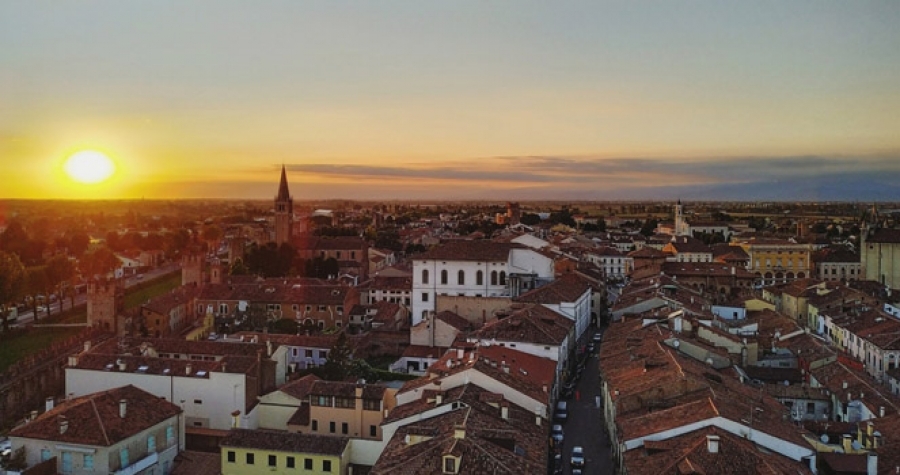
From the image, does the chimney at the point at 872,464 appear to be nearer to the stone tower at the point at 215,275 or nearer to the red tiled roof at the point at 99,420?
the red tiled roof at the point at 99,420

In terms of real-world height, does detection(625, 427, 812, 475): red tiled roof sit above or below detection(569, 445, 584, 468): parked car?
above

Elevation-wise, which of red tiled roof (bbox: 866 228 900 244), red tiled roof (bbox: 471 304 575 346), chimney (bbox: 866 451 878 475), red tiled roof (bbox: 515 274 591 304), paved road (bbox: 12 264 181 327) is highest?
red tiled roof (bbox: 866 228 900 244)

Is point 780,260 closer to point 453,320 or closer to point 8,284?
point 453,320

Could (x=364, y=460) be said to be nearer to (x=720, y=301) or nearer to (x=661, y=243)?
(x=720, y=301)

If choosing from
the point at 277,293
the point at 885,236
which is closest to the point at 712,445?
the point at 277,293

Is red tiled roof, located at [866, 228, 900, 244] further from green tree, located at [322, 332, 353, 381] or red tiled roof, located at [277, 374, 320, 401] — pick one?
red tiled roof, located at [277, 374, 320, 401]

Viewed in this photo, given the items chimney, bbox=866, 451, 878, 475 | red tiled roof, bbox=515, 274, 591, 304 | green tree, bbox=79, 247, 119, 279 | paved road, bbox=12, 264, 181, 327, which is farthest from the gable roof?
green tree, bbox=79, 247, 119, 279

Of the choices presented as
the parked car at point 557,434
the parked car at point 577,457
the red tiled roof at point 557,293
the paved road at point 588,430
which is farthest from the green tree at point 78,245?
the parked car at point 577,457
